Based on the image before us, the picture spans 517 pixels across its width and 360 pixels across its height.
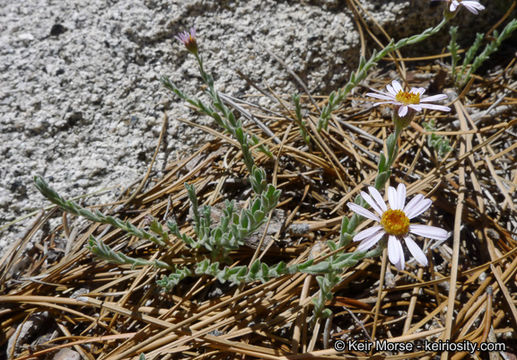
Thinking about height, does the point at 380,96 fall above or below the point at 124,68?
A: below

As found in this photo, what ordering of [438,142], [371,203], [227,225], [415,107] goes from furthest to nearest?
[438,142]
[227,225]
[415,107]
[371,203]

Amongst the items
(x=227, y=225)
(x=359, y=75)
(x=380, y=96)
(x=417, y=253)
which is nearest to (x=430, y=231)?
(x=417, y=253)

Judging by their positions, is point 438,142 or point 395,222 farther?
point 438,142

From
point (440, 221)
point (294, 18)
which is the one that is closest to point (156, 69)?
point (294, 18)

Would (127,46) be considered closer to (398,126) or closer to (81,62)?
(81,62)

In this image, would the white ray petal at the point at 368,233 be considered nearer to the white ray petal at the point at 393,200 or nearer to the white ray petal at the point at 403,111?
the white ray petal at the point at 393,200

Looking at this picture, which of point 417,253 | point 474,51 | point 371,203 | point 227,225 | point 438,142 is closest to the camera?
point 417,253

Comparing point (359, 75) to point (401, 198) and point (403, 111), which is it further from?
point (401, 198)

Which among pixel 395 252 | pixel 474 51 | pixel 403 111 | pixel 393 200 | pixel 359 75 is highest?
pixel 474 51

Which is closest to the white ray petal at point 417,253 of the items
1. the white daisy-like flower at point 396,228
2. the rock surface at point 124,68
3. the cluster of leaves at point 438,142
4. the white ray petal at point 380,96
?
the white daisy-like flower at point 396,228
